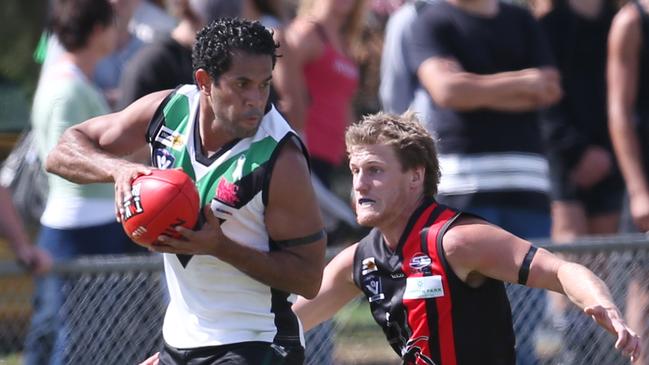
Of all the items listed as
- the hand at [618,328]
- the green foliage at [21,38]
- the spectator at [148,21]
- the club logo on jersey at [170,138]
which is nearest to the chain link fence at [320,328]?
the club logo on jersey at [170,138]

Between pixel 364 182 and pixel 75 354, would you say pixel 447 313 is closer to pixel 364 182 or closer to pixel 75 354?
pixel 364 182

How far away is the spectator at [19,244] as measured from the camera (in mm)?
5945

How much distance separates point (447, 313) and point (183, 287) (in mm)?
913

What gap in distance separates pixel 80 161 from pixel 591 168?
3190 mm

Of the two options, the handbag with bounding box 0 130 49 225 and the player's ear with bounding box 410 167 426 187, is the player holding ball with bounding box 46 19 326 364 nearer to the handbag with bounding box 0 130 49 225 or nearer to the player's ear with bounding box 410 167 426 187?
the player's ear with bounding box 410 167 426 187

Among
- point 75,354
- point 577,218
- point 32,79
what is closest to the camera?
point 75,354

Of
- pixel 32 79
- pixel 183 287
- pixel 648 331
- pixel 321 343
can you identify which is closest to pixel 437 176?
pixel 183 287

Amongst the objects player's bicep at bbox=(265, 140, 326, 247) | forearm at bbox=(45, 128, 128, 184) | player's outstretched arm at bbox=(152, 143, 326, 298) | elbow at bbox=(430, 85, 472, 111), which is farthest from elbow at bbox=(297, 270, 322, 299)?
elbow at bbox=(430, 85, 472, 111)

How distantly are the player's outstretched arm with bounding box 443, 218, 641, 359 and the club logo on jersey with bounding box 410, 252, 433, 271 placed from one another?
0.37 ft

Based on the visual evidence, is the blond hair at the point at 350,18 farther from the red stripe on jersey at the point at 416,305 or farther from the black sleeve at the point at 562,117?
the red stripe on jersey at the point at 416,305

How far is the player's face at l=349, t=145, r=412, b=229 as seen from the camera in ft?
15.9

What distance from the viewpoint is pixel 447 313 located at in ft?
15.8

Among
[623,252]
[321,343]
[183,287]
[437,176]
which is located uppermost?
[437,176]

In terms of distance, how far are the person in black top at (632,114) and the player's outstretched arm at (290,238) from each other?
91.8 inches
